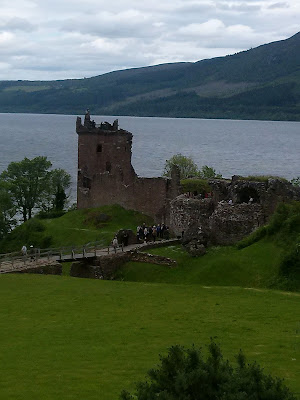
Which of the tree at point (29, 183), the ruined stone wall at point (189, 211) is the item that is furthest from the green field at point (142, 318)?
the tree at point (29, 183)

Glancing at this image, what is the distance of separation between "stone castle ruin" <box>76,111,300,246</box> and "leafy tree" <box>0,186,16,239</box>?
46.5 feet

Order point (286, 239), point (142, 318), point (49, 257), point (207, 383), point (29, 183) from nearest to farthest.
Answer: point (207, 383) < point (142, 318) < point (286, 239) < point (49, 257) < point (29, 183)

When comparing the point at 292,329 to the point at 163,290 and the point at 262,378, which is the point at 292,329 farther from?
the point at 262,378

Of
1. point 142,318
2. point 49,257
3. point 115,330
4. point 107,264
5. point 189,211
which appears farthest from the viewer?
point 189,211

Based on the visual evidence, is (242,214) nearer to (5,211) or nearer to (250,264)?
(250,264)

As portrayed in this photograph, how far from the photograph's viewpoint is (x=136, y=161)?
180 metres

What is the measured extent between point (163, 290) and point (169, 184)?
1012 inches

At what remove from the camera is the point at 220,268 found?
123 feet

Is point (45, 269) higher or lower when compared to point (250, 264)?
lower

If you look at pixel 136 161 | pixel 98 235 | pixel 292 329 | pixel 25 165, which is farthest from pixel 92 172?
pixel 136 161

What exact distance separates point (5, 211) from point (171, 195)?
32926mm

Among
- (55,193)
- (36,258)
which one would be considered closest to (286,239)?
(36,258)

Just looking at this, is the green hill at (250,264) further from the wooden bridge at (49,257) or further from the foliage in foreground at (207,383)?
the foliage in foreground at (207,383)

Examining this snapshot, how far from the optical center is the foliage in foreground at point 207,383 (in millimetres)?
12797
